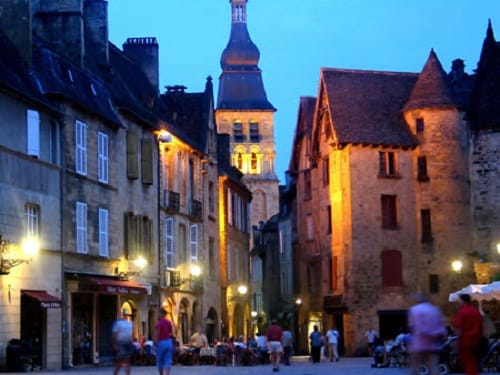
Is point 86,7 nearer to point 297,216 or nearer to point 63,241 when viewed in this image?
point 63,241

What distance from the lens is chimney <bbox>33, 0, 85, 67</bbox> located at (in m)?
39.3

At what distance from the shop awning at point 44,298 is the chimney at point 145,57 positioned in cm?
2225

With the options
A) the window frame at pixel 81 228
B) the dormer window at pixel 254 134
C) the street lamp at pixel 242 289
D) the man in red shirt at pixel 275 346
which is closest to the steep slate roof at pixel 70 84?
the window frame at pixel 81 228

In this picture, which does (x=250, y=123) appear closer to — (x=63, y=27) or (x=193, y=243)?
(x=193, y=243)

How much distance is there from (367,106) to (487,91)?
779cm

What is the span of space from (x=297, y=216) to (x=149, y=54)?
1769 cm

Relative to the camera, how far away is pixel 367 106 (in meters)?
60.0

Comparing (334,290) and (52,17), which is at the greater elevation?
(52,17)

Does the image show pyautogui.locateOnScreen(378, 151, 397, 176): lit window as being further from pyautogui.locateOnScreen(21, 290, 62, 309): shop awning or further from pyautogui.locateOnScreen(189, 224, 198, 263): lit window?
pyautogui.locateOnScreen(21, 290, 62, 309): shop awning

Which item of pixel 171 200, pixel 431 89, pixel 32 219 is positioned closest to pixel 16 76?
pixel 32 219

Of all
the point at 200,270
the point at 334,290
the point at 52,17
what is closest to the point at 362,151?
the point at 334,290

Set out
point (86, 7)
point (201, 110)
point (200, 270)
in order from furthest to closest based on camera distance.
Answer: point (201, 110), point (200, 270), point (86, 7)

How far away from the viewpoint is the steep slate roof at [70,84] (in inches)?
1390

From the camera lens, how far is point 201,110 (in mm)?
55844
